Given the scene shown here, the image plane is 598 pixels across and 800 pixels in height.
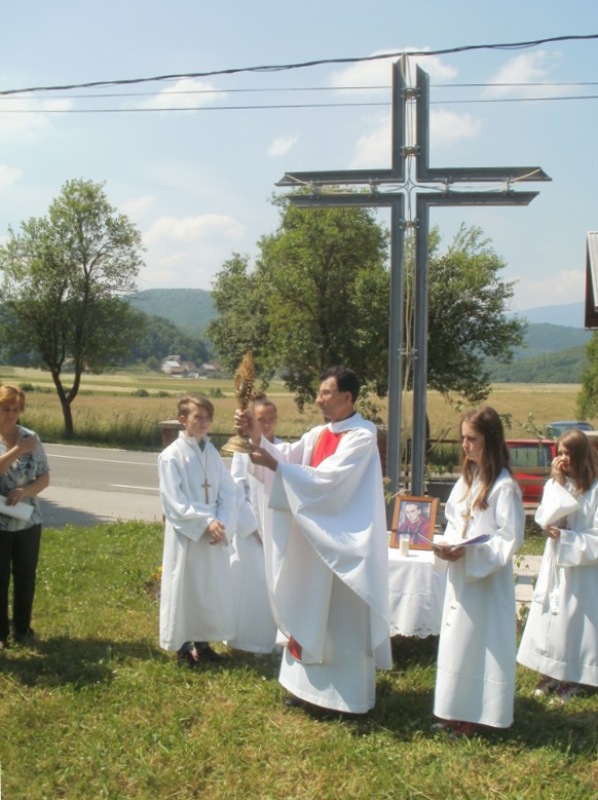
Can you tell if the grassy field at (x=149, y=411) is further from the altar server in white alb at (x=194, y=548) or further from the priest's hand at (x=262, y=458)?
the priest's hand at (x=262, y=458)

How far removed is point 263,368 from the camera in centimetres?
2600

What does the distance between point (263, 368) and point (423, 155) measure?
18.6 m

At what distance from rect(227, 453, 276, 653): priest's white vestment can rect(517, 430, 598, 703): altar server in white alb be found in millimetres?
1718

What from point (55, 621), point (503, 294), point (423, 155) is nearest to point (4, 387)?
point (55, 621)

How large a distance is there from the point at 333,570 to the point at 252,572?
1617 mm

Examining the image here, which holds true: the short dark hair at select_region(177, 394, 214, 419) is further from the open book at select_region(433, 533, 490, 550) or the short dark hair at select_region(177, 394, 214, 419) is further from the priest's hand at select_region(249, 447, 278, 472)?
the open book at select_region(433, 533, 490, 550)

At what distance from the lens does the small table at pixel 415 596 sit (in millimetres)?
5930

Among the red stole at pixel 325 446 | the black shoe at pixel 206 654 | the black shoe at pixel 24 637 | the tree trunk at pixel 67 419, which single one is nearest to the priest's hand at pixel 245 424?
the red stole at pixel 325 446

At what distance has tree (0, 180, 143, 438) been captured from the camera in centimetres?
2759

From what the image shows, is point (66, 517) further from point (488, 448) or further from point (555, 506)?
point (488, 448)

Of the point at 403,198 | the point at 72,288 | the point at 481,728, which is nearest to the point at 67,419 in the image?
the point at 72,288

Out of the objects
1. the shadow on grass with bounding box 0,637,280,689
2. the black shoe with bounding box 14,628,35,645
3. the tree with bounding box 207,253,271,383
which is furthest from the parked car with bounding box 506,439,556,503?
the tree with bounding box 207,253,271,383

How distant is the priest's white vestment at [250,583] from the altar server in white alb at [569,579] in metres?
1.72

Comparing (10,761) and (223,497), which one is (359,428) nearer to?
(223,497)
